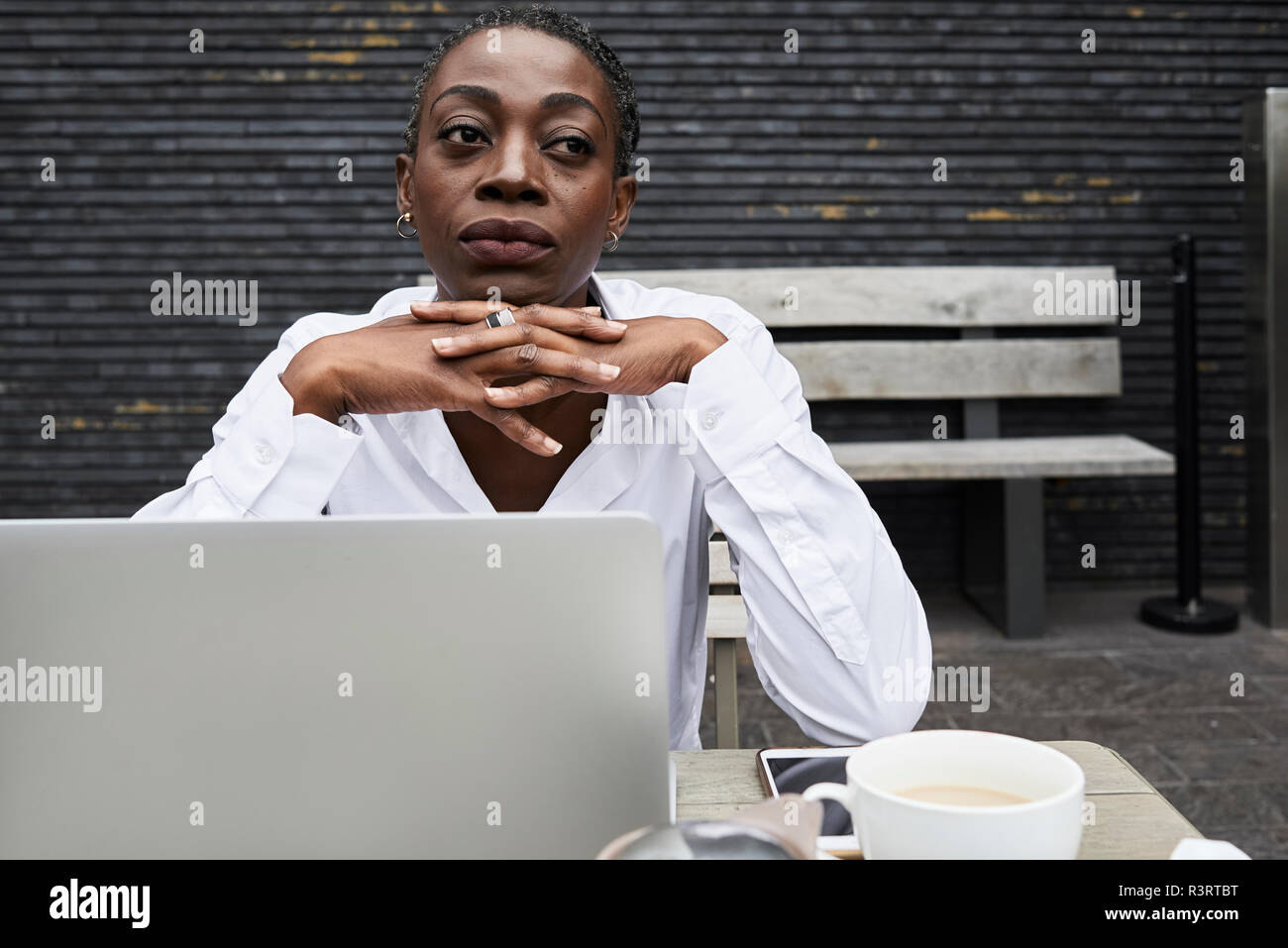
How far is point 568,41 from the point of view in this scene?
148 centimetres

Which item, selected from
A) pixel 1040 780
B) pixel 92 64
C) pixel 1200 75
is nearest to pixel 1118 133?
pixel 1200 75

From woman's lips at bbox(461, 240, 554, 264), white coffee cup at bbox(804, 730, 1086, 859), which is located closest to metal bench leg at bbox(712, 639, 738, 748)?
woman's lips at bbox(461, 240, 554, 264)

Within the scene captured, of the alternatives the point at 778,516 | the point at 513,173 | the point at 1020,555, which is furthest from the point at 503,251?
the point at 1020,555

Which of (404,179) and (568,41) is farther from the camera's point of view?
(404,179)

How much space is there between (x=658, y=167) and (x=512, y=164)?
130 inches

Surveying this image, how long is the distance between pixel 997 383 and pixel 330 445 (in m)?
3.71

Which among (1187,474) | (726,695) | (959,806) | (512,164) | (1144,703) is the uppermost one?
(512,164)

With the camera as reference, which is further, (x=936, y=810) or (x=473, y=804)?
(x=473, y=804)

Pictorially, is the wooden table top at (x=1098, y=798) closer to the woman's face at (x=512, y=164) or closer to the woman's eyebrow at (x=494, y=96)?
the woman's face at (x=512, y=164)

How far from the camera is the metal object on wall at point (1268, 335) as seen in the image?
4117mm

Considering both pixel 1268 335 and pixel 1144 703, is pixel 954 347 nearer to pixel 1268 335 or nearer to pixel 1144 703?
pixel 1268 335

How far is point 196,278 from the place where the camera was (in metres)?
4.59

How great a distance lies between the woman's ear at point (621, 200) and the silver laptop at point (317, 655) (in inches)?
37.4

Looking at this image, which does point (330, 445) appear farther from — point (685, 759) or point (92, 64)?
point (92, 64)
